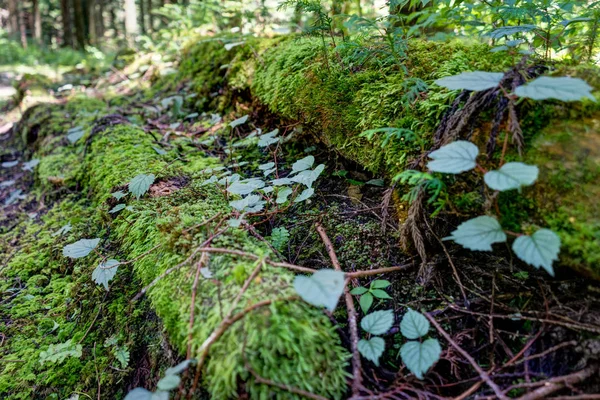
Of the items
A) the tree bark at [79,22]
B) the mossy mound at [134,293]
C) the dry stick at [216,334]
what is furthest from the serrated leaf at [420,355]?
the tree bark at [79,22]

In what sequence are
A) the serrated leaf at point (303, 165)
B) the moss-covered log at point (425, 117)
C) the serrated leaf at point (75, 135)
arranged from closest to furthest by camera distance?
1. the moss-covered log at point (425, 117)
2. the serrated leaf at point (303, 165)
3. the serrated leaf at point (75, 135)

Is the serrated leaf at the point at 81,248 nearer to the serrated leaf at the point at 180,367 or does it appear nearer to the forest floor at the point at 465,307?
the forest floor at the point at 465,307

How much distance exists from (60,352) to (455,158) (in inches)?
87.1

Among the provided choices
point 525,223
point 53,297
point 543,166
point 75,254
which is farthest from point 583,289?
point 53,297

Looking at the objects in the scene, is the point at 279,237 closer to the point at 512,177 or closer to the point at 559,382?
the point at 512,177

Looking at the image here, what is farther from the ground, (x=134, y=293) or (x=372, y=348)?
(x=372, y=348)

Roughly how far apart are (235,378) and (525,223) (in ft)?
4.31

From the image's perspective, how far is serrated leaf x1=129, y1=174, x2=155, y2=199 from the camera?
2.29 m

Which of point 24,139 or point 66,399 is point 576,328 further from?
point 24,139

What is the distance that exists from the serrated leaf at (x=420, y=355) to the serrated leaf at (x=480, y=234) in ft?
1.34

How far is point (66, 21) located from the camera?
14.8 metres

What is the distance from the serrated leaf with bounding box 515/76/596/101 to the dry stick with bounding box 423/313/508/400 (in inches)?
38.9

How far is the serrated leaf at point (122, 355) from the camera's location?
176 centimetres

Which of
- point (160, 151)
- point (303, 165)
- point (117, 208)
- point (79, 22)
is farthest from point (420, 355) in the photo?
point (79, 22)
